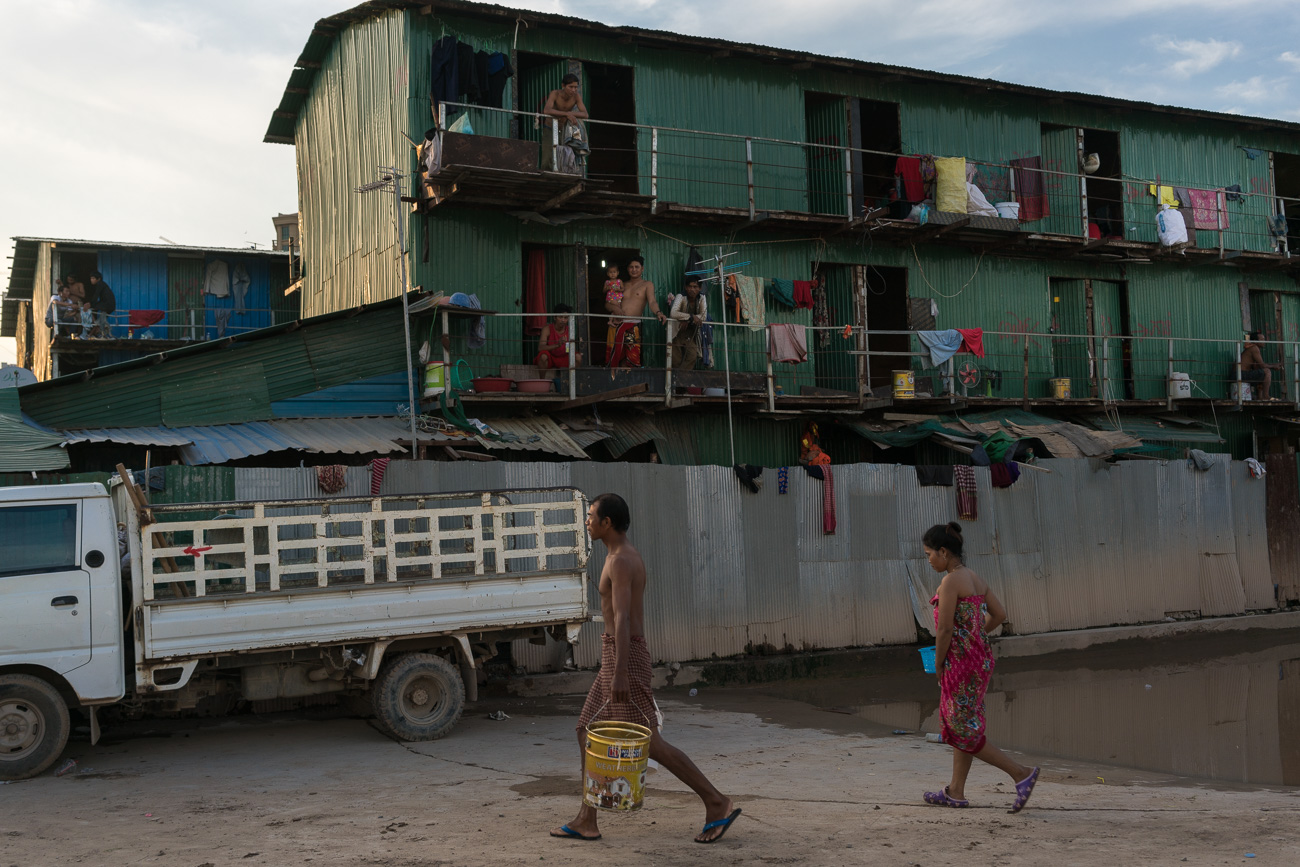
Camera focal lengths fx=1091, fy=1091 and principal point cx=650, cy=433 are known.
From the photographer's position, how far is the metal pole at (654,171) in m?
16.9

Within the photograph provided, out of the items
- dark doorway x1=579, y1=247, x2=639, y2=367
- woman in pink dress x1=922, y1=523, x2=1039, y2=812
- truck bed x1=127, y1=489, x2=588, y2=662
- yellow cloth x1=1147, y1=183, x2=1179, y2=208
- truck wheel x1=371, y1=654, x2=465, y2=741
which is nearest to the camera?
woman in pink dress x1=922, y1=523, x2=1039, y2=812

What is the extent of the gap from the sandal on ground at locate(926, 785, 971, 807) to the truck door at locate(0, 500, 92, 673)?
5.90m

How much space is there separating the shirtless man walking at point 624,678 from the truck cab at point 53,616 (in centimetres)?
411

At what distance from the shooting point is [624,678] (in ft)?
18.7

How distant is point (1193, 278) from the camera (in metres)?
23.0

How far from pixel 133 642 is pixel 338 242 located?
1288 centimetres

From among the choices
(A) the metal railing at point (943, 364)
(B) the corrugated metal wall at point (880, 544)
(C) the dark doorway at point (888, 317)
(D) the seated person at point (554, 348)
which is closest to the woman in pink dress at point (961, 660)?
(B) the corrugated metal wall at point (880, 544)

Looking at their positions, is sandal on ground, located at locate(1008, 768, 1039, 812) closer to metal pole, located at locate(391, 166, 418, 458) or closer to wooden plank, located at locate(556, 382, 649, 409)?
metal pole, located at locate(391, 166, 418, 458)

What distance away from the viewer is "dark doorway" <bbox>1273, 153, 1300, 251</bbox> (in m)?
25.0

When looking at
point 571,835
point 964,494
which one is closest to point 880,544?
point 964,494

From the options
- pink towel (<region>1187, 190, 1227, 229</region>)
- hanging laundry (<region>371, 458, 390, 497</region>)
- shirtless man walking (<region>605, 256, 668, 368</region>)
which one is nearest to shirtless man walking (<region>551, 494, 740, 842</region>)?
hanging laundry (<region>371, 458, 390, 497</region>)

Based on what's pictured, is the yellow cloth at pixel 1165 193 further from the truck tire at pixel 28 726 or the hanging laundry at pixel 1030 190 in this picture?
the truck tire at pixel 28 726

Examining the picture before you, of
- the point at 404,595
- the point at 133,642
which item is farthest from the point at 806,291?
the point at 133,642

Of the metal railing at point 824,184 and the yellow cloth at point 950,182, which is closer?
the metal railing at point 824,184
